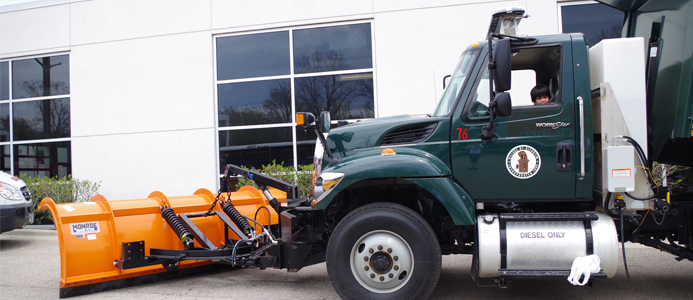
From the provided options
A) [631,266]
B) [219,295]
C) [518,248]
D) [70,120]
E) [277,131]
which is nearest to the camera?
[518,248]

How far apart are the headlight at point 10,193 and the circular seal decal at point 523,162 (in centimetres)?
802

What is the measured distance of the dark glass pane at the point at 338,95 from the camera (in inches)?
383

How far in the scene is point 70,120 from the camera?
11.1 meters

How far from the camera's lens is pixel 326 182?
4.08m

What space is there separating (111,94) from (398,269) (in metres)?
9.50

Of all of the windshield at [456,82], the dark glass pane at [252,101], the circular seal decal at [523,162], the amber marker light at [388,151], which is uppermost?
the dark glass pane at [252,101]

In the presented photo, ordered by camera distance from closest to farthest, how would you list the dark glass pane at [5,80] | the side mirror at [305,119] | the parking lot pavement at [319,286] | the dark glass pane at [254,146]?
the side mirror at [305,119] < the parking lot pavement at [319,286] < the dark glass pane at [254,146] < the dark glass pane at [5,80]

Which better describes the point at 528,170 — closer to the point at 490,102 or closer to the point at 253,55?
the point at 490,102

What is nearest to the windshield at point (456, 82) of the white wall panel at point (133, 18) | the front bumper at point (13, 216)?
the front bumper at point (13, 216)

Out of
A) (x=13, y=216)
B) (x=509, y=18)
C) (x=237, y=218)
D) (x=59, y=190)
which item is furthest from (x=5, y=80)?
(x=509, y=18)

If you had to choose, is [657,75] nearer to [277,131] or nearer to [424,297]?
[424,297]

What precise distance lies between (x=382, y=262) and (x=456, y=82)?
1868 mm

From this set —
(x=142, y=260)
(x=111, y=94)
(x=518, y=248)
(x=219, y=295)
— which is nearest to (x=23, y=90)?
(x=111, y=94)

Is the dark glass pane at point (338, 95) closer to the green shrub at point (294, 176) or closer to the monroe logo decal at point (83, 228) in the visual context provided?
the green shrub at point (294, 176)
